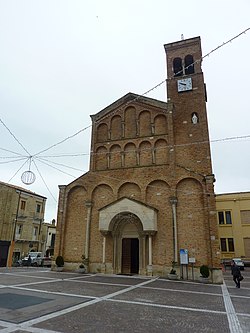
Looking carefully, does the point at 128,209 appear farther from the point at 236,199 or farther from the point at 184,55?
the point at 236,199

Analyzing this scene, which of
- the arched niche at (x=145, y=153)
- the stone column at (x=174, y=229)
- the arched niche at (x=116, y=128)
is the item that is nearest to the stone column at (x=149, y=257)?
the stone column at (x=174, y=229)

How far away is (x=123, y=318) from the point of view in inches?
260

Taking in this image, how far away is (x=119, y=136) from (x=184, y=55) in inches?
392

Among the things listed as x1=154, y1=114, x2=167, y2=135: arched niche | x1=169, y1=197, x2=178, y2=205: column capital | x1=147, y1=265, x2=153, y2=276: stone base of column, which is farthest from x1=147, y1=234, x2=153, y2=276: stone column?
x1=154, y1=114, x2=167, y2=135: arched niche

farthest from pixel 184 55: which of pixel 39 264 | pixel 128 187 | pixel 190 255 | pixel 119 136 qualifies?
pixel 39 264

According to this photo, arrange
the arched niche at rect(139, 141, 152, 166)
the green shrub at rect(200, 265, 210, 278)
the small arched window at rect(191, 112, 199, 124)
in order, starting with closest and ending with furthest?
the green shrub at rect(200, 265, 210, 278), the arched niche at rect(139, 141, 152, 166), the small arched window at rect(191, 112, 199, 124)

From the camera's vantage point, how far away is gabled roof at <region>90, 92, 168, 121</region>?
21.2 m

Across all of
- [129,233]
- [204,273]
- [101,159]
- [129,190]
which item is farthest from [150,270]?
[101,159]

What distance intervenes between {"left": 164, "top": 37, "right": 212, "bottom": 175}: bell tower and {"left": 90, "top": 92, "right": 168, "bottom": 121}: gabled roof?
1.59 meters

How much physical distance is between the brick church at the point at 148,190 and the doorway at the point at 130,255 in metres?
0.07

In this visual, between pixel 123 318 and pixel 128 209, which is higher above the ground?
pixel 128 209

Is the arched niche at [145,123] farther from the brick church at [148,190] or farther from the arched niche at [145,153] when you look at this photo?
the arched niche at [145,153]

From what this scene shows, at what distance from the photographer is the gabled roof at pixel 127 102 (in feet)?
69.5

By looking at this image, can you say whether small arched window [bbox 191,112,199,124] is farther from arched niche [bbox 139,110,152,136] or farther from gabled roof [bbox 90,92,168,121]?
arched niche [bbox 139,110,152,136]
